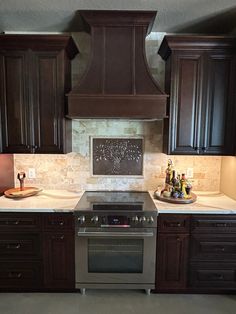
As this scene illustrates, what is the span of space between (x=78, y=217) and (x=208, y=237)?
52.8 inches

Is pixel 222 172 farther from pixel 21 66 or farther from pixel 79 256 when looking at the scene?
pixel 21 66

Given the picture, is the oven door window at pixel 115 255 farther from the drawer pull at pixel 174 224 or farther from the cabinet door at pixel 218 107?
the cabinet door at pixel 218 107

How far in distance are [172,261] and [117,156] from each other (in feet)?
4.43

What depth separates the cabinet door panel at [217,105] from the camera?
2.48m

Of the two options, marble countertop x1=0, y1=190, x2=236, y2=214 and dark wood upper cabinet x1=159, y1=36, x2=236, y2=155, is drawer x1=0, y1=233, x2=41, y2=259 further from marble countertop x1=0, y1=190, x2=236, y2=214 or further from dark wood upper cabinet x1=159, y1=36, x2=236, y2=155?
dark wood upper cabinet x1=159, y1=36, x2=236, y2=155

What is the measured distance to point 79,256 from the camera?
2.35 meters

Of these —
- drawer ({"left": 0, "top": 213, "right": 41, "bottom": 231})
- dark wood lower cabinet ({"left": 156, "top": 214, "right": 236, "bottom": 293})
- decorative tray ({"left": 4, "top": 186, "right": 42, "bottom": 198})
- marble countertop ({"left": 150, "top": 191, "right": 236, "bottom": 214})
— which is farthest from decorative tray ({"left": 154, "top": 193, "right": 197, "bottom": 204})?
decorative tray ({"left": 4, "top": 186, "right": 42, "bottom": 198})

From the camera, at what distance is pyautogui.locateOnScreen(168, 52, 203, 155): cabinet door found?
8.16 ft

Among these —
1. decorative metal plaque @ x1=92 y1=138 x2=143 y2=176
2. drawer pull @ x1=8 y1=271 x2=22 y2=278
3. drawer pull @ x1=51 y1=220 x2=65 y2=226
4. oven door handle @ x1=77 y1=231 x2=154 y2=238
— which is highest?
decorative metal plaque @ x1=92 y1=138 x2=143 y2=176

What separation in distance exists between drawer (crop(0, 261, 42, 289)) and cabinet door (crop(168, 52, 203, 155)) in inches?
75.6

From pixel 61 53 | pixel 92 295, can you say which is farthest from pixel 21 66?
pixel 92 295

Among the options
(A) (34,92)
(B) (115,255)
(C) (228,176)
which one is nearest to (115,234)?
(B) (115,255)

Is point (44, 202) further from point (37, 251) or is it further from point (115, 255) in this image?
point (115, 255)

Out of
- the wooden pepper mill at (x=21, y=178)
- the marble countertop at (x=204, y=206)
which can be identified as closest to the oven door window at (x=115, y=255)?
the marble countertop at (x=204, y=206)
